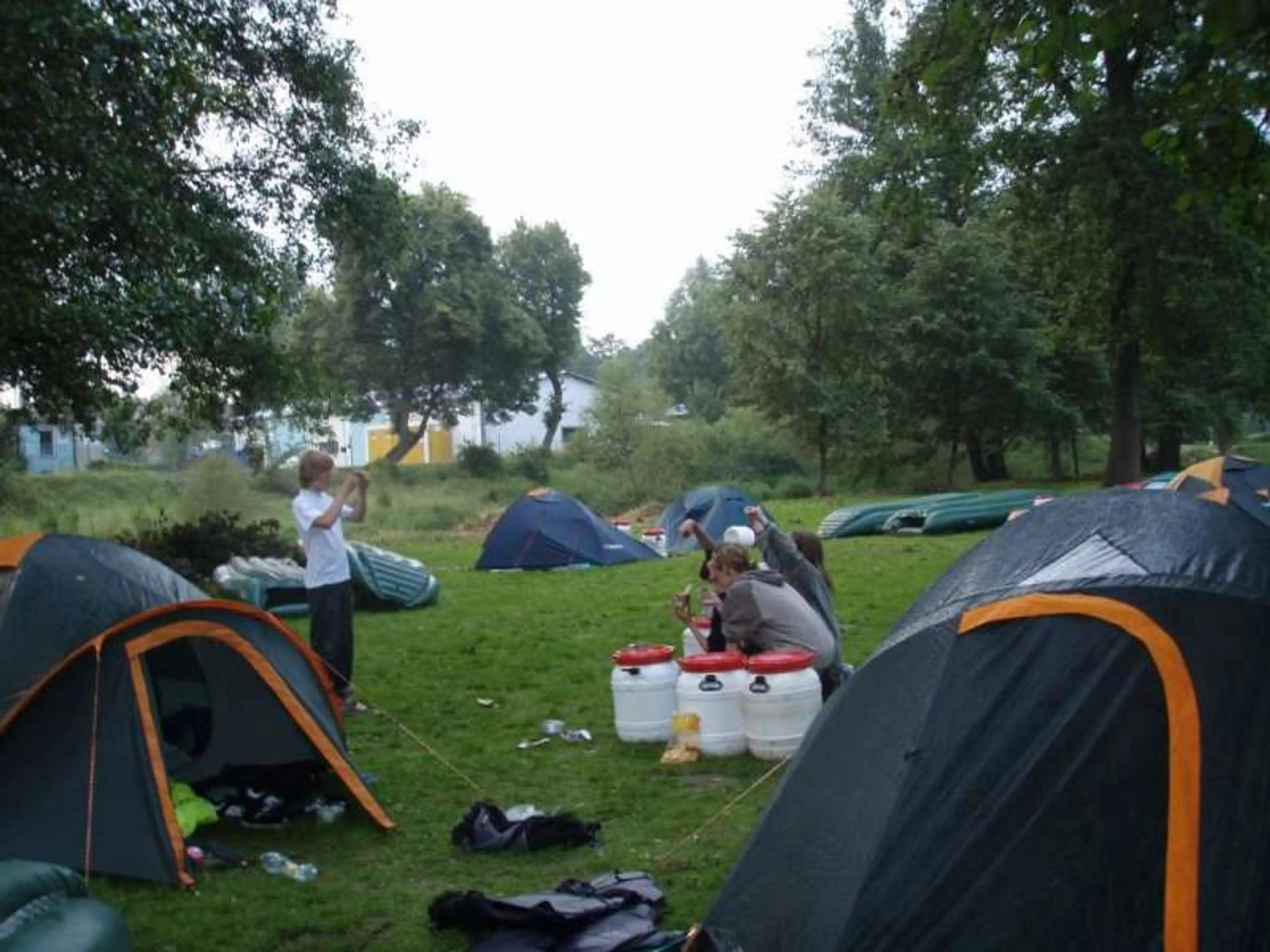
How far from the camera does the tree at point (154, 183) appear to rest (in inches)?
287

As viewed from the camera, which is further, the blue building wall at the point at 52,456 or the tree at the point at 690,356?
the tree at the point at 690,356

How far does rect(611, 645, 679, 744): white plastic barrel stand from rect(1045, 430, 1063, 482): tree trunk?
74.7 ft

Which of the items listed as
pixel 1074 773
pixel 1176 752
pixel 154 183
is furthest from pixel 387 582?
pixel 1176 752

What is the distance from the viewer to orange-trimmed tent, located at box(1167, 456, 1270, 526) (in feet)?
34.6

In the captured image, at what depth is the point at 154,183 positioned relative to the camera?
29.0ft

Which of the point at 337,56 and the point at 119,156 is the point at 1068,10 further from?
the point at 337,56

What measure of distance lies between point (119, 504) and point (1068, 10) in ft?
75.6

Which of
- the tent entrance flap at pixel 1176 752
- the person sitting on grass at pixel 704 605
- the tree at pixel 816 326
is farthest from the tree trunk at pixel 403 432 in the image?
the tent entrance flap at pixel 1176 752

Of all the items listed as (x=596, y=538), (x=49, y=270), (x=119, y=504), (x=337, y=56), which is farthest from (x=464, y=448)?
(x=49, y=270)

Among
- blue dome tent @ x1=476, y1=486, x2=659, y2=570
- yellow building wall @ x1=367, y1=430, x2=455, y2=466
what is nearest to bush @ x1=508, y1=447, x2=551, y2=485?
yellow building wall @ x1=367, y1=430, x2=455, y2=466

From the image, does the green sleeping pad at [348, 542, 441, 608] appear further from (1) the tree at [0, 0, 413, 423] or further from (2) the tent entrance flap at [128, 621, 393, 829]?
(2) the tent entrance flap at [128, 621, 393, 829]

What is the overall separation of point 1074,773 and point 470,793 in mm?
3802

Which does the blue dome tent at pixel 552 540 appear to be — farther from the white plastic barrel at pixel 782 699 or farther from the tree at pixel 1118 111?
the white plastic barrel at pixel 782 699

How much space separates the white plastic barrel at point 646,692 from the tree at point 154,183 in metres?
4.07
